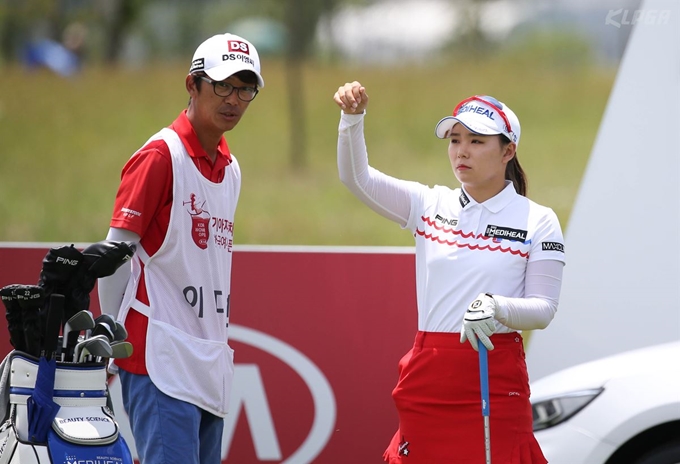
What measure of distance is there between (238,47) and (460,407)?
1561 mm

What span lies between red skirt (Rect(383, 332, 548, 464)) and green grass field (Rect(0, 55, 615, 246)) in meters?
7.18

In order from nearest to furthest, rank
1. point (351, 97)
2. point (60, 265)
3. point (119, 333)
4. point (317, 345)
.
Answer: point (60, 265), point (119, 333), point (351, 97), point (317, 345)

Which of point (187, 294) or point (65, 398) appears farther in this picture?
point (187, 294)

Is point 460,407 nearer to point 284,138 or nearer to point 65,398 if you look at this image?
point 65,398

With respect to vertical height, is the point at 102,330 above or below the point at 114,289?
below

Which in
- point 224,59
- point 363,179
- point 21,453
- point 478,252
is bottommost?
point 21,453

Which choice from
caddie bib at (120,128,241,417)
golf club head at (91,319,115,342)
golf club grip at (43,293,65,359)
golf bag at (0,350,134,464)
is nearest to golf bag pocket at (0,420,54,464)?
golf bag at (0,350,134,464)

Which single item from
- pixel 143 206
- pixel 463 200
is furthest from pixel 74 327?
pixel 463 200

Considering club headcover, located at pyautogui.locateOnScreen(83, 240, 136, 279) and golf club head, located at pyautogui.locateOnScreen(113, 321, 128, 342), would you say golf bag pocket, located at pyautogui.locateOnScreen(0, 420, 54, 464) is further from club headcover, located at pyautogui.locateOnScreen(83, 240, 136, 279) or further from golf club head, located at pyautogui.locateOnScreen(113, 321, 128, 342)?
club headcover, located at pyautogui.locateOnScreen(83, 240, 136, 279)

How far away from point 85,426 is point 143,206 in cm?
79

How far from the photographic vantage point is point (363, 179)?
12.6 ft

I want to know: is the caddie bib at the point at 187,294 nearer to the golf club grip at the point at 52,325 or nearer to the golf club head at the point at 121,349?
the golf club head at the point at 121,349

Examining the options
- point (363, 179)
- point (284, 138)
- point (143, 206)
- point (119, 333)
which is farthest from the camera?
point (284, 138)

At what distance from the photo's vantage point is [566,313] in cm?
561
